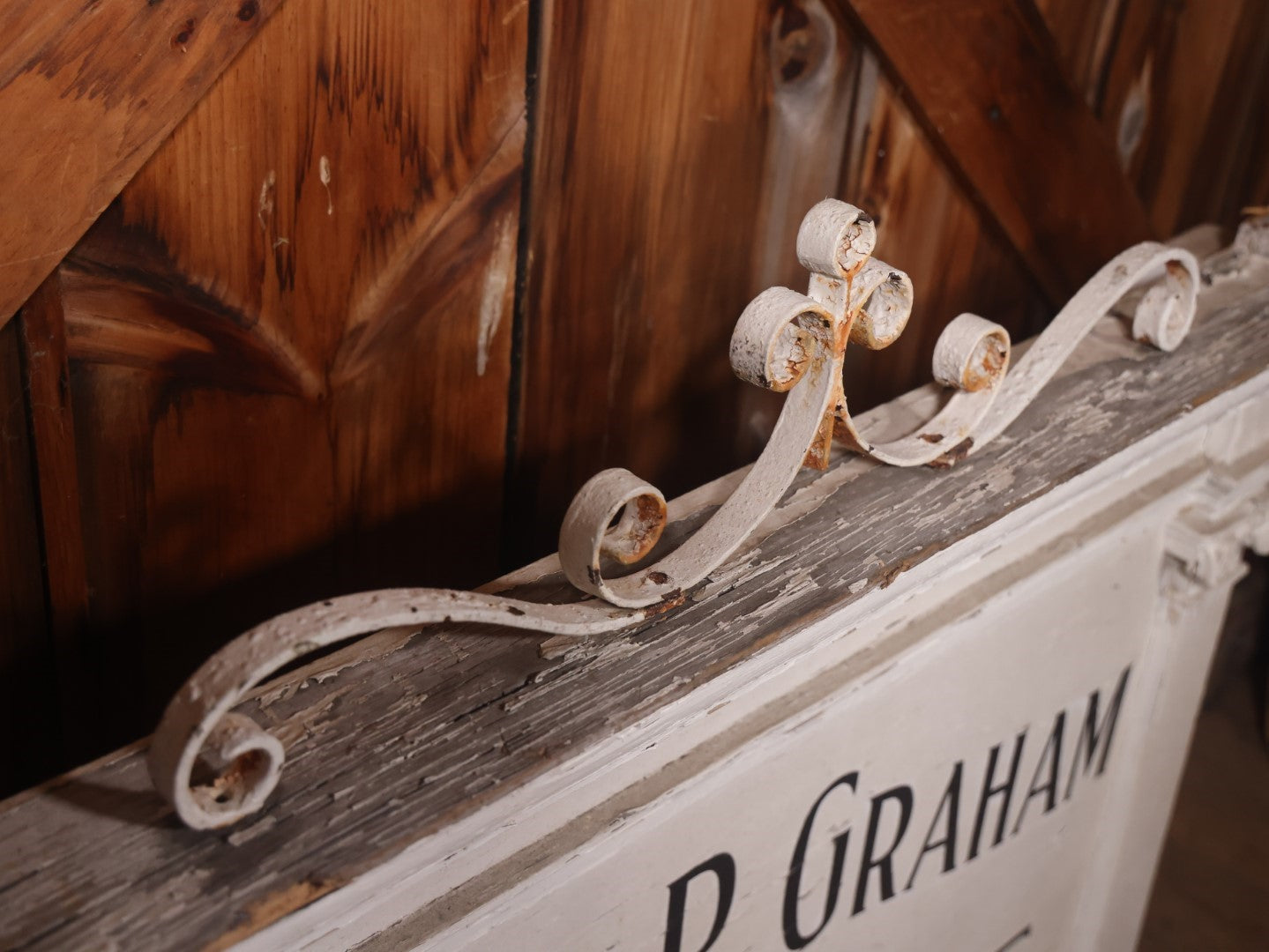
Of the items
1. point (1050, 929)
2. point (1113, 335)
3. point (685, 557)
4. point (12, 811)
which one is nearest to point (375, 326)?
point (685, 557)

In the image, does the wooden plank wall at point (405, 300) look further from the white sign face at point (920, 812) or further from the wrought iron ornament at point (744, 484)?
the white sign face at point (920, 812)

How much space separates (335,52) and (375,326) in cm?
21

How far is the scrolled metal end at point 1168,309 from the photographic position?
3.76ft

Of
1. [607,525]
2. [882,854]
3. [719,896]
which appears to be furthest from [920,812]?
[607,525]

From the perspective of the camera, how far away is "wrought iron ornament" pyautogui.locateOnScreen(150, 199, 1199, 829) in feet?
2.03

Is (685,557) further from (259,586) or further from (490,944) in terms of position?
(259,586)

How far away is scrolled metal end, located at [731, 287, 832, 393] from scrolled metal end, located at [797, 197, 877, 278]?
0.03m

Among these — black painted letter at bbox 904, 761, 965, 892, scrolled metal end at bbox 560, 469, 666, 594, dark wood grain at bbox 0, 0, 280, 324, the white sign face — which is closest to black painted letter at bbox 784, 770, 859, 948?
the white sign face

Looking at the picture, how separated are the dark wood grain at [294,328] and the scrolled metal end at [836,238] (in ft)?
0.91

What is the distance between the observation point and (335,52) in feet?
2.75

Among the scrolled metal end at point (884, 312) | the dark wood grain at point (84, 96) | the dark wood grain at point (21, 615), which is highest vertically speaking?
the dark wood grain at point (84, 96)

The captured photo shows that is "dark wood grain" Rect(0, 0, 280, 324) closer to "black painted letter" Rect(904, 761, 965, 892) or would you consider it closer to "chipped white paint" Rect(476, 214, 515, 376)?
"chipped white paint" Rect(476, 214, 515, 376)

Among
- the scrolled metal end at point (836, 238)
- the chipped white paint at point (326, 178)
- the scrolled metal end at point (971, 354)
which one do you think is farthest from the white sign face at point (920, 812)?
the chipped white paint at point (326, 178)

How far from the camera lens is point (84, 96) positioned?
73 centimetres
